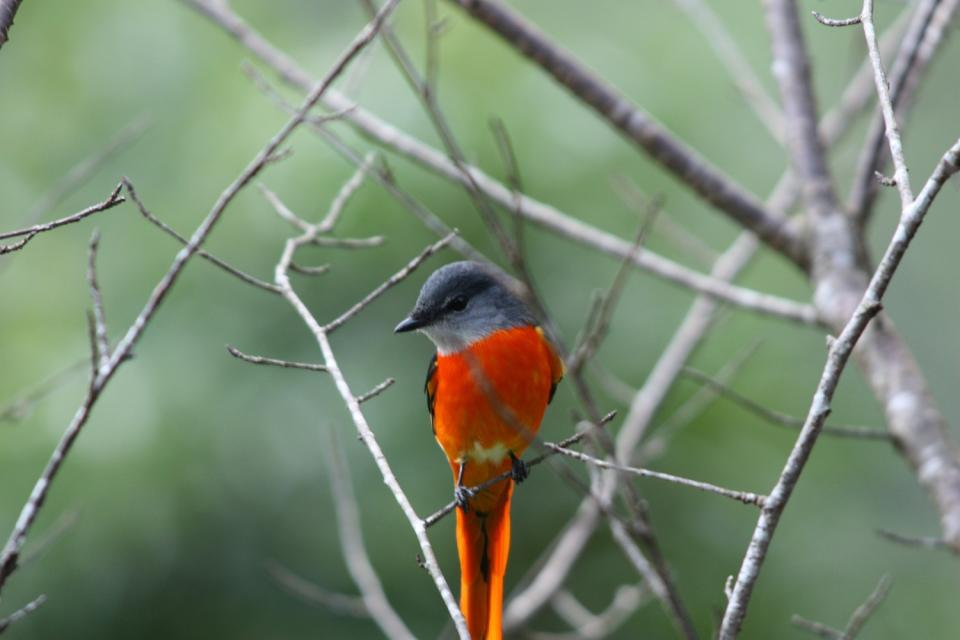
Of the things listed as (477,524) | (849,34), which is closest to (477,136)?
(477,524)

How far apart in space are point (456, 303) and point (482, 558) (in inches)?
28.0

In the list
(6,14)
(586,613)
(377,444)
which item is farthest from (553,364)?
(6,14)

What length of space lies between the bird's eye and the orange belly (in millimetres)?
111

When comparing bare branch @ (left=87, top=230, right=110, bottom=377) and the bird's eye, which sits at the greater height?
bare branch @ (left=87, top=230, right=110, bottom=377)

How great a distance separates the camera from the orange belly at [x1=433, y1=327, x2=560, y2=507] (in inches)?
110

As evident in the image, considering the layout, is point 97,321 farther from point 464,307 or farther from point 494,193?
point 494,193

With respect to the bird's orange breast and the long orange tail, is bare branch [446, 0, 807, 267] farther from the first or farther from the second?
the long orange tail

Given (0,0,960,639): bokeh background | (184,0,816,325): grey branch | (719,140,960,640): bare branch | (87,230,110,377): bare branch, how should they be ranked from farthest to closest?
(0,0,960,639): bokeh background < (184,0,816,325): grey branch < (87,230,110,377): bare branch < (719,140,960,640): bare branch

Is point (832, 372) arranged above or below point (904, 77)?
below

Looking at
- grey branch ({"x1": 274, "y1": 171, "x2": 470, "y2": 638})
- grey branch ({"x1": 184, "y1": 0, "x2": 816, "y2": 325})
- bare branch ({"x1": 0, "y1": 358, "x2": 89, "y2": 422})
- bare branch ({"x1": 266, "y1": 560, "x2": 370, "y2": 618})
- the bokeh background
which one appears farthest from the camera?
the bokeh background

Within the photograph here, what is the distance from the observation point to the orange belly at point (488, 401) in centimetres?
280

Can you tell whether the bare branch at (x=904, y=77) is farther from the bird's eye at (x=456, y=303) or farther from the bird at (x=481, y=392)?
the bird's eye at (x=456, y=303)

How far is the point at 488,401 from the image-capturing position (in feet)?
8.96

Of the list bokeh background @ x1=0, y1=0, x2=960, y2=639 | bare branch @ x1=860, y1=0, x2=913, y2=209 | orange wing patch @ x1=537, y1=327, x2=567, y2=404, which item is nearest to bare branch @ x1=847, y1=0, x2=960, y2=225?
bokeh background @ x1=0, y1=0, x2=960, y2=639
